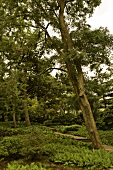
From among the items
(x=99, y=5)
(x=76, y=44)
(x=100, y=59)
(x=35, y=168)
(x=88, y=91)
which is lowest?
(x=35, y=168)

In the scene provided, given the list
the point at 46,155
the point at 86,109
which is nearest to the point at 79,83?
the point at 86,109

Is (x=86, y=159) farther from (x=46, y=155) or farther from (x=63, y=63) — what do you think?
(x=63, y=63)

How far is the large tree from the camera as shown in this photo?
9.42m

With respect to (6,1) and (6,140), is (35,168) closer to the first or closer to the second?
(6,140)

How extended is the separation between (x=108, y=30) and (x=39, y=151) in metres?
6.26

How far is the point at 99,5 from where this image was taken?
34.8 feet

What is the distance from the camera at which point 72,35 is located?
1011 cm

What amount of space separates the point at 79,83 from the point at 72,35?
2378mm

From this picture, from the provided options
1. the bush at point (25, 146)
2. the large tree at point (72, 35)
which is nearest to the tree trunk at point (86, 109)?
the large tree at point (72, 35)

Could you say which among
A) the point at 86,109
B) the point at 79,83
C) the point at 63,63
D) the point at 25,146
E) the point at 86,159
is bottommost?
the point at 86,159

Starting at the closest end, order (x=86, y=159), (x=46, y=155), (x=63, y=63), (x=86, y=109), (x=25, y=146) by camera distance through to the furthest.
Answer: (x=86, y=159)
(x=25, y=146)
(x=46, y=155)
(x=86, y=109)
(x=63, y=63)

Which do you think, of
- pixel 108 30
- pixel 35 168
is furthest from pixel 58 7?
pixel 35 168

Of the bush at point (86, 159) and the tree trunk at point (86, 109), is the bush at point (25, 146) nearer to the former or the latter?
the bush at point (86, 159)

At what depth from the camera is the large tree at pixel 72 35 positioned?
942 cm
